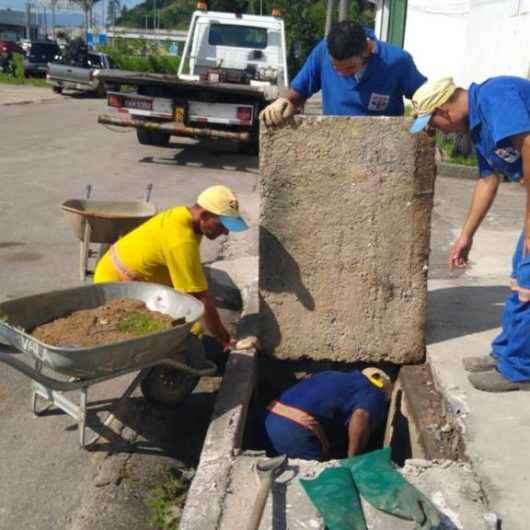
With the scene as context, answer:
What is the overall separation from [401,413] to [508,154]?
1.69m

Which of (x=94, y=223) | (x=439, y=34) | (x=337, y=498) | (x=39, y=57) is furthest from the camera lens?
(x=39, y=57)

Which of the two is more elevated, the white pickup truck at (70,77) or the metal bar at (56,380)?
the metal bar at (56,380)

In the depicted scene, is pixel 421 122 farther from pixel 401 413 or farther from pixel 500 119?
pixel 401 413

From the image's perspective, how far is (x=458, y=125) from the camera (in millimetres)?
3574

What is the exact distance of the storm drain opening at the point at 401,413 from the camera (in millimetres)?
3523

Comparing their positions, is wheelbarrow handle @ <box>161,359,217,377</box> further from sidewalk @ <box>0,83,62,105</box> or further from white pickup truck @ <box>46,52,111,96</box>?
white pickup truck @ <box>46,52,111,96</box>

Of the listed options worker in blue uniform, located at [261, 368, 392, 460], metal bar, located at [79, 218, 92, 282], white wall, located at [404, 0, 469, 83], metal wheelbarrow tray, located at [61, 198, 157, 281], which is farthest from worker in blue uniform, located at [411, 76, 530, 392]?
white wall, located at [404, 0, 469, 83]

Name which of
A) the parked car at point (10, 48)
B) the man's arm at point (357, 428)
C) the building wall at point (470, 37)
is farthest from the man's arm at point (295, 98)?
the parked car at point (10, 48)

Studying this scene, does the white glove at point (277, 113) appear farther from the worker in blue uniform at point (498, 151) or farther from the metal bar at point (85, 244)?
the metal bar at point (85, 244)

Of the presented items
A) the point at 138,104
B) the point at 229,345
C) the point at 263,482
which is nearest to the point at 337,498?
the point at 263,482

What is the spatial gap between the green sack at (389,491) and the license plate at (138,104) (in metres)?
8.27

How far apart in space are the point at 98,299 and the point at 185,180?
627cm

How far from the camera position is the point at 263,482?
9.25 ft

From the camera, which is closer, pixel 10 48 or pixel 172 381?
pixel 172 381
